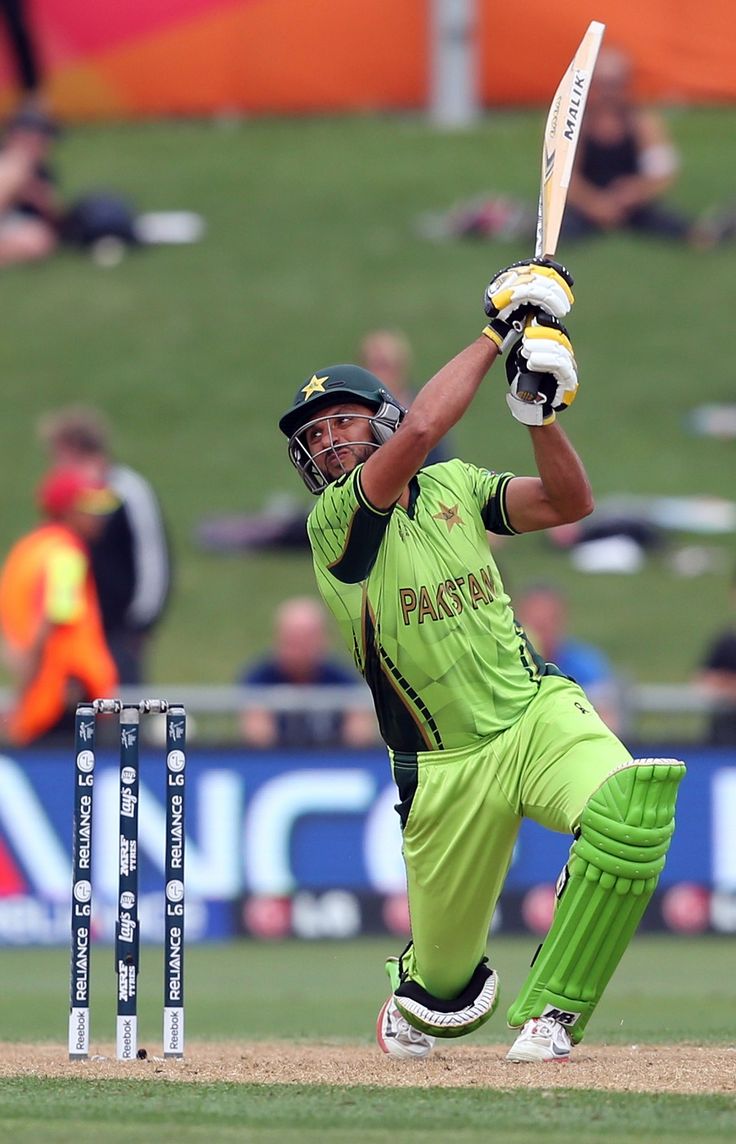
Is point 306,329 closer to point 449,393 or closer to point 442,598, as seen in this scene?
point 442,598

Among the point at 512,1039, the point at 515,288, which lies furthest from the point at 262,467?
the point at 515,288

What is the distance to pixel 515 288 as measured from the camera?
645 centimetres

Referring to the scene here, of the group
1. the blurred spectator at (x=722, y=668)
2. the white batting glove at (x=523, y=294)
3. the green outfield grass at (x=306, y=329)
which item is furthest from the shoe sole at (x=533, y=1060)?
the green outfield grass at (x=306, y=329)

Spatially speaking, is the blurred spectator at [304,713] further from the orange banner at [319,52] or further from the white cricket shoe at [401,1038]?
the orange banner at [319,52]

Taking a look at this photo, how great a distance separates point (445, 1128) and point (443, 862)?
151 centimetres

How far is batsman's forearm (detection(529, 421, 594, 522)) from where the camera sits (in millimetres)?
6684

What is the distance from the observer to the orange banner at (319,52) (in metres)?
24.4

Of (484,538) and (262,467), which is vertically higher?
(262,467)

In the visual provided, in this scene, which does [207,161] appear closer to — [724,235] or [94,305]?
[94,305]

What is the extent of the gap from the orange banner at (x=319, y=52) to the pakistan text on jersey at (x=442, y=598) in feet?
58.6

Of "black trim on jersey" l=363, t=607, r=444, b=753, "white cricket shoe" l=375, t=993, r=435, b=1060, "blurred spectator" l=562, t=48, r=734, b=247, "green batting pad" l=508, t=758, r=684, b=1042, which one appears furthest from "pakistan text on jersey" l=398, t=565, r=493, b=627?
"blurred spectator" l=562, t=48, r=734, b=247

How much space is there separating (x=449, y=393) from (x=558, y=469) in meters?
0.51

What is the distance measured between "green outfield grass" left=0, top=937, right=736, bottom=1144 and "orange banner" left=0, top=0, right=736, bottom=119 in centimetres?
1470

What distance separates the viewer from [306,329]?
75.1ft
